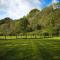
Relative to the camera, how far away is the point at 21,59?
15305 mm

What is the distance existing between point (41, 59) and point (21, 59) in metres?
1.58

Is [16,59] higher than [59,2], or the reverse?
[59,2]

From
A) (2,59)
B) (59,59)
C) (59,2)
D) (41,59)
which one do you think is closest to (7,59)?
(2,59)

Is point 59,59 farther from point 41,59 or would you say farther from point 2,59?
point 2,59

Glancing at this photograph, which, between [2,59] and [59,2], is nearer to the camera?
[2,59]

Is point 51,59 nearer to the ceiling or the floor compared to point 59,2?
nearer to the floor

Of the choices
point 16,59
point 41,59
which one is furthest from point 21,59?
point 41,59

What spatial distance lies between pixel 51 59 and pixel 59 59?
638 mm

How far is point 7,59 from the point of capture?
15734mm

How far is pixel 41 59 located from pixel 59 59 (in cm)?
146

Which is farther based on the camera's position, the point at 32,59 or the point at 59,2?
the point at 59,2

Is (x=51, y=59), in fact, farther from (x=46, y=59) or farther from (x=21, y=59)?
(x=21, y=59)

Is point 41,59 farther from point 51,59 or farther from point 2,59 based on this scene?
point 2,59

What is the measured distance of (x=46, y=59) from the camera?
15156 millimetres
